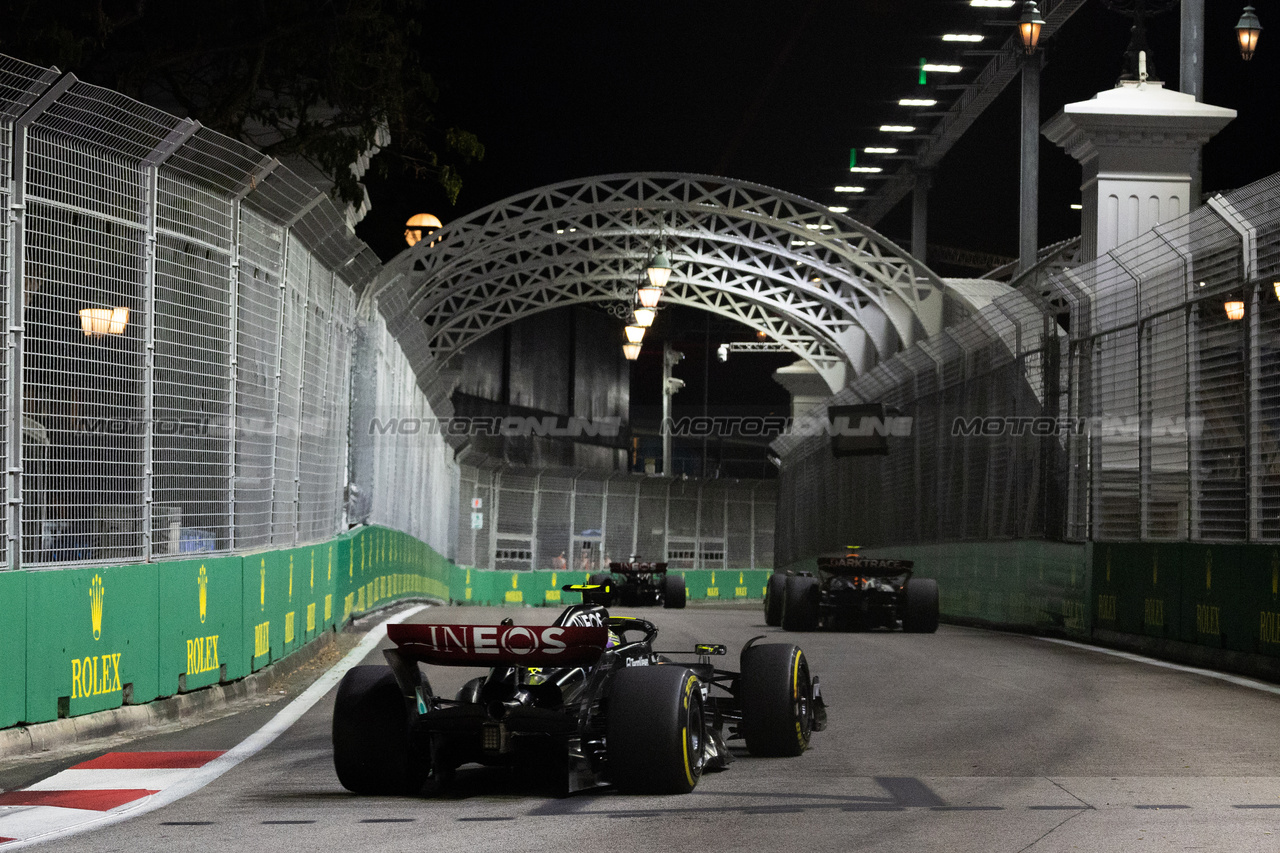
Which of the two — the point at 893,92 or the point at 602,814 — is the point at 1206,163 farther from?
the point at 602,814

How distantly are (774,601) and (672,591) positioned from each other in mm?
9827

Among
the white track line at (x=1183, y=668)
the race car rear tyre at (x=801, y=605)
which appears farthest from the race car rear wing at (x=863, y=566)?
the white track line at (x=1183, y=668)

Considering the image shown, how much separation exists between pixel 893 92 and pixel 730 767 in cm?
2417

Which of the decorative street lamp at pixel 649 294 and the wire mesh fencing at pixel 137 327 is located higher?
the decorative street lamp at pixel 649 294

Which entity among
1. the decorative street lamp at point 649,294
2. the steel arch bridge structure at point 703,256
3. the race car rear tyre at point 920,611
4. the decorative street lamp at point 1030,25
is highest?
the decorative street lamp at point 1030,25

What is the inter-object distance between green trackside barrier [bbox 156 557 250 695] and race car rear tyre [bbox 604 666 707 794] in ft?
11.7

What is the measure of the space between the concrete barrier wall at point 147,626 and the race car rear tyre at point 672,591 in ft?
51.4

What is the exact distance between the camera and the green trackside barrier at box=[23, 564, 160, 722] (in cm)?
811

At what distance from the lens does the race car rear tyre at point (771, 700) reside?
800 centimetres

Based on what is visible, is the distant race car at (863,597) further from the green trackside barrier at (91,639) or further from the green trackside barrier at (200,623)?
the green trackside barrier at (91,639)

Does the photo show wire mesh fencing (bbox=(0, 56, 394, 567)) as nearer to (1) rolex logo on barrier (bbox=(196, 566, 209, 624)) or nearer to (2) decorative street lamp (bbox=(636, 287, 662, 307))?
(1) rolex logo on barrier (bbox=(196, 566, 209, 624))

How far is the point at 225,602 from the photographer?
34.4 ft

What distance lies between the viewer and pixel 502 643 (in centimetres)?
699

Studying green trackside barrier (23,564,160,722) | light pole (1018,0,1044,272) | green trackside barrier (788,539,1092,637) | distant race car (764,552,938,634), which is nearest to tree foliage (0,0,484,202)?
green trackside barrier (23,564,160,722)
